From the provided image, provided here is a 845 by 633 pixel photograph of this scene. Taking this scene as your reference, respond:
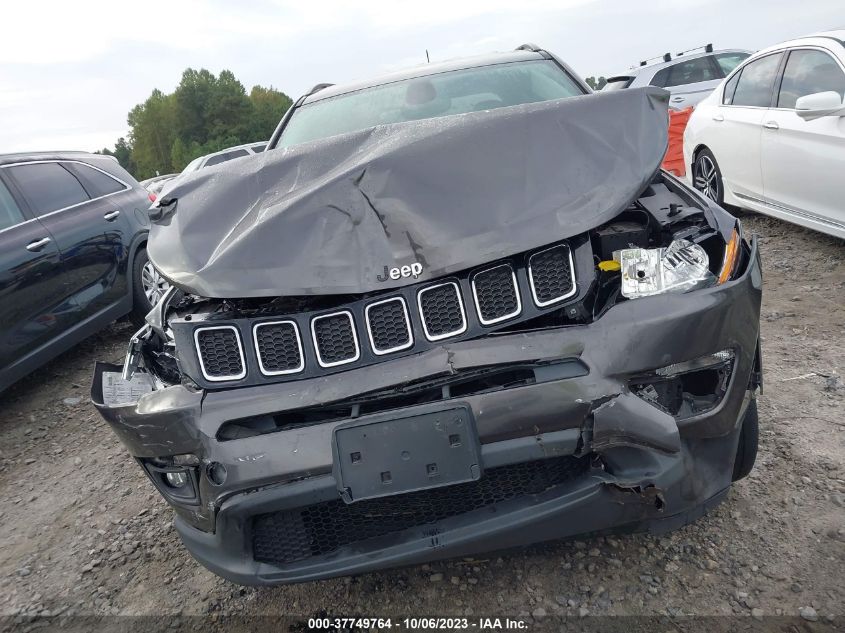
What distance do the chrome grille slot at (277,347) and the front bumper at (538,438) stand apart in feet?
0.19

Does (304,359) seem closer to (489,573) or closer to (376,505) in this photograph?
(376,505)

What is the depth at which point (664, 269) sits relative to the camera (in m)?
1.85

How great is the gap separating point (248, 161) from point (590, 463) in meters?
1.69

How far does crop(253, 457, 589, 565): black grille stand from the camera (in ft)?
5.91

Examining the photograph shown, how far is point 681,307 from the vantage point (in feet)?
5.60

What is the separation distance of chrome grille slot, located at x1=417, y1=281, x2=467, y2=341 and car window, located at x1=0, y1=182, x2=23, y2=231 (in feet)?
12.1

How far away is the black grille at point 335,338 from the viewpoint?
1803 millimetres

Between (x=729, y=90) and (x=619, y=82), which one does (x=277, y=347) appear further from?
(x=729, y=90)

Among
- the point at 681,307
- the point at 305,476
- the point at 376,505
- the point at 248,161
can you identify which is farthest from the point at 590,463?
the point at 248,161

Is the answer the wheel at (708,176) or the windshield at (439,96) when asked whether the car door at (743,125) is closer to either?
the wheel at (708,176)

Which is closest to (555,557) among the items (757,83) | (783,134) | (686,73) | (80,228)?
(783,134)

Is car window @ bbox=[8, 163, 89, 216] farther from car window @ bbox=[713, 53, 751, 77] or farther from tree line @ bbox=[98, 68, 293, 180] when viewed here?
tree line @ bbox=[98, 68, 293, 180]

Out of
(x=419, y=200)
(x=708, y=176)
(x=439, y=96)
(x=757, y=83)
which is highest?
(x=439, y=96)

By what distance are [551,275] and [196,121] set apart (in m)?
80.0
